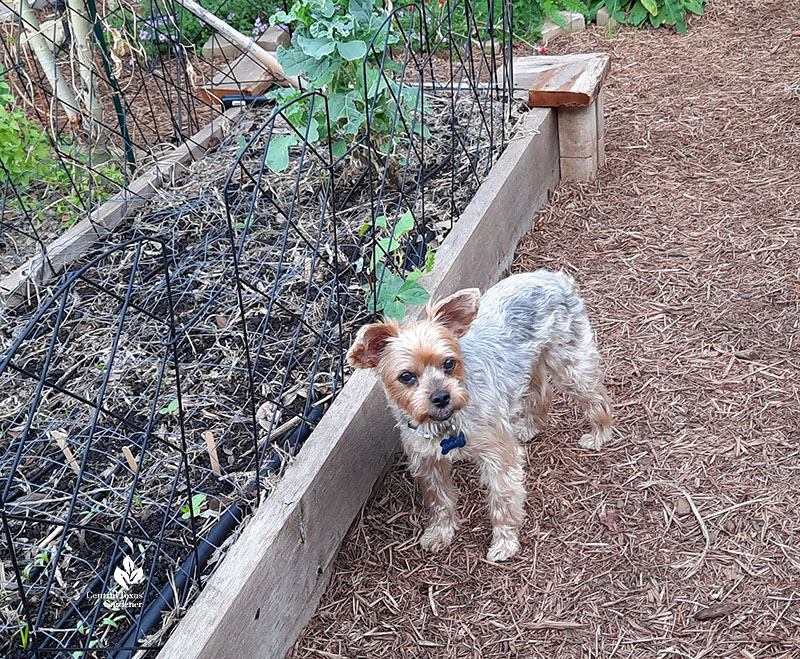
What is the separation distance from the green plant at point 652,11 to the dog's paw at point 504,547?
22.1 feet

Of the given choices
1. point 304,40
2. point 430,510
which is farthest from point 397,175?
point 430,510

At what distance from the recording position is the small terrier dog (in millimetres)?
3104

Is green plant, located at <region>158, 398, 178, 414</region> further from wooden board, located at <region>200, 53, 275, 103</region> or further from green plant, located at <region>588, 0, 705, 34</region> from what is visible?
green plant, located at <region>588, 0, 705, 34</region>

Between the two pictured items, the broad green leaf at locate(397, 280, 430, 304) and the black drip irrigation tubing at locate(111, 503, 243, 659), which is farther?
the broad green leaf at locate(397, 280, 430, 304)

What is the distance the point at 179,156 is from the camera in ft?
19.7

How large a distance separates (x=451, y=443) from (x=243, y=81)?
4437 millimetres

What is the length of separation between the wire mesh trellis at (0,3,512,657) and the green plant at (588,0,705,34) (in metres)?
3.43

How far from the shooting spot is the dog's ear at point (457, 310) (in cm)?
320

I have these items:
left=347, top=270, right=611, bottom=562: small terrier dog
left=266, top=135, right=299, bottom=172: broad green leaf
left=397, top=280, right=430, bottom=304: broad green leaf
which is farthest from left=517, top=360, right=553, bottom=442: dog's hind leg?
left=266, top=135, right=299, bottom=172: broad green leaf

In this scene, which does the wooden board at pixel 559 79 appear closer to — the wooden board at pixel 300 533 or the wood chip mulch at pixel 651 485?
the wood chip mulch at pixel 651 485

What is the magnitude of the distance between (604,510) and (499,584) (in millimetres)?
603

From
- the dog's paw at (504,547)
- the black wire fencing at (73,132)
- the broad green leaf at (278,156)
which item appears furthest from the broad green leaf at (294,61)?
the dog's paw at (504,547)

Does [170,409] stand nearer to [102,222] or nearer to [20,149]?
[102,222]

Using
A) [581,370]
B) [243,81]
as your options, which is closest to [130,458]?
[581,370]
